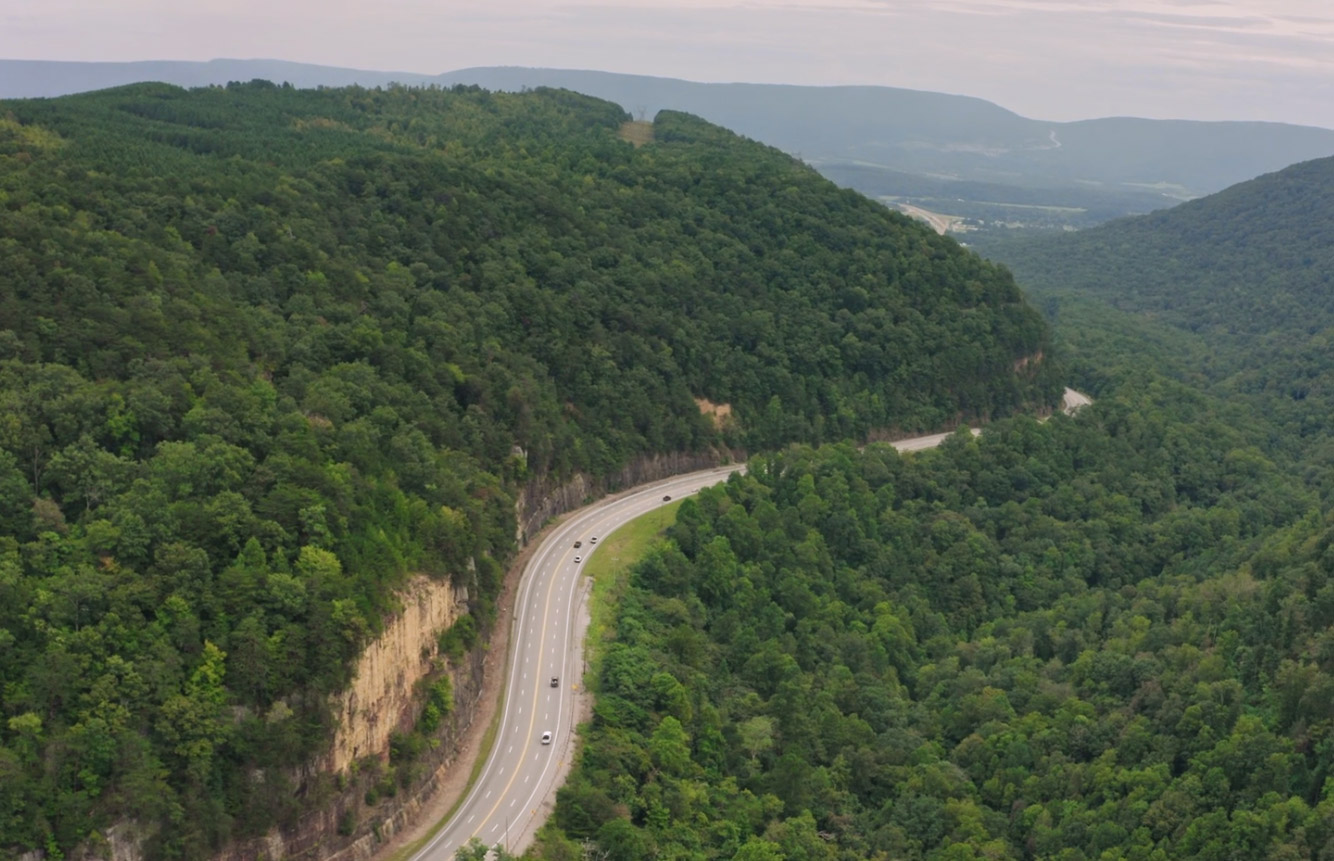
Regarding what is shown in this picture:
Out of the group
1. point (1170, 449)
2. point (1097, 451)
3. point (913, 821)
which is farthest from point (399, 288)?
point (1170, 449)

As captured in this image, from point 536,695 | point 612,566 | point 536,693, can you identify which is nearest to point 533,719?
point 536,695

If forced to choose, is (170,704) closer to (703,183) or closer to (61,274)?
(61,274)

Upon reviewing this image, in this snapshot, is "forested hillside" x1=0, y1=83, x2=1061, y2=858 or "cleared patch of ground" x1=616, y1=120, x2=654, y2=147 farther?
"cleared patch of ground" x1=616, y1=120, x2=654, y2=147

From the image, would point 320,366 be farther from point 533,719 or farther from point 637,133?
point 637,133

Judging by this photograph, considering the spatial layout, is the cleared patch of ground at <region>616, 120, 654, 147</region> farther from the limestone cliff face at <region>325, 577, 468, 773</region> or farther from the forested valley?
the limestone cliff face at <region>325, 577, 468, 773</region>

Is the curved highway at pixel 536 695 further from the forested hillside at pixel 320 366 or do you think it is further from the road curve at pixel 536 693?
the forested hillside at pixel 320 366

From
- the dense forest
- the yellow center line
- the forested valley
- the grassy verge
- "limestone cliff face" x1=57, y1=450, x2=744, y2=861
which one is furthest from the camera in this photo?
the grassy verge

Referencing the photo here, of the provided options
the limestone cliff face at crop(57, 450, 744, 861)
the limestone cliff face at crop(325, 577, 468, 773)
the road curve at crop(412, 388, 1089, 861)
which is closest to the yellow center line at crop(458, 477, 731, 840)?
the road curve at crop(412, 388, 1089, 861)
